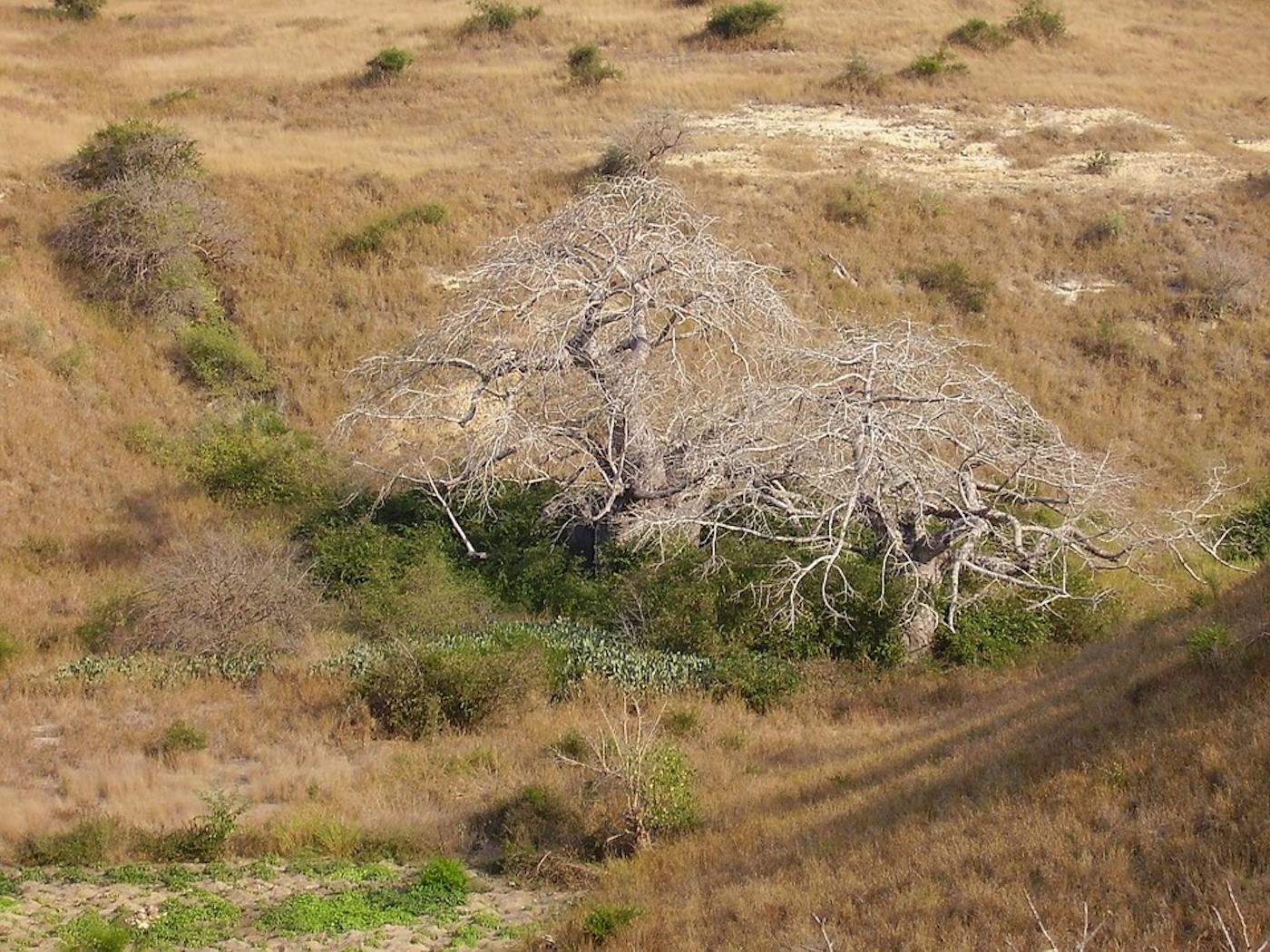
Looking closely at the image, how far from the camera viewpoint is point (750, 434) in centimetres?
1430

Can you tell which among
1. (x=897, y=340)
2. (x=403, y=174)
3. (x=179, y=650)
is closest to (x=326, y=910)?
(x=179, y=650)

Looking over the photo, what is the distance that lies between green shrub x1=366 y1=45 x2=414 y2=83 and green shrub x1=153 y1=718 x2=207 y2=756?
3082 centimetres

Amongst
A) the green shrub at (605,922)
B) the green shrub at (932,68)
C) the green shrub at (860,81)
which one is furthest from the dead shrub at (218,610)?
the green shrub at (932,68)

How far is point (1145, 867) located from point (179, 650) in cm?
1146

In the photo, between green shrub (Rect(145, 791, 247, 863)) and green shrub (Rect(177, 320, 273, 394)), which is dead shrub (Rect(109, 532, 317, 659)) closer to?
green shrub (Rect(145, 791, 247, 863))

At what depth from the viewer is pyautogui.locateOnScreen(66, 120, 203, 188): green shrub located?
26812 millimetres

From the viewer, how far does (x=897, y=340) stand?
15.9 m

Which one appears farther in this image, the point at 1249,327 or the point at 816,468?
the point at 1249,327

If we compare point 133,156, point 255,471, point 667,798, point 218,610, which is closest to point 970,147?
point 133,156

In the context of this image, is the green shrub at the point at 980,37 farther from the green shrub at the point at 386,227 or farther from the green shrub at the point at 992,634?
the green shrub at the point at 992,634

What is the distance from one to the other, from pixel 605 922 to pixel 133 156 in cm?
2503

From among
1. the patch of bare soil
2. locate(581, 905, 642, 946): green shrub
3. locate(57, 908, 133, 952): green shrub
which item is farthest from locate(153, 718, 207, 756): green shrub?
the patch of bare soil

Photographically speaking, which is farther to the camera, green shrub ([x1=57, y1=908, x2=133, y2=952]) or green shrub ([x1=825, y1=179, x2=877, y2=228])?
green shrub ([x1=825, y1=179, x2=877, y2=228])

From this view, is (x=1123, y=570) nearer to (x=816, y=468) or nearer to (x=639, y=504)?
(x=816, y=468)
